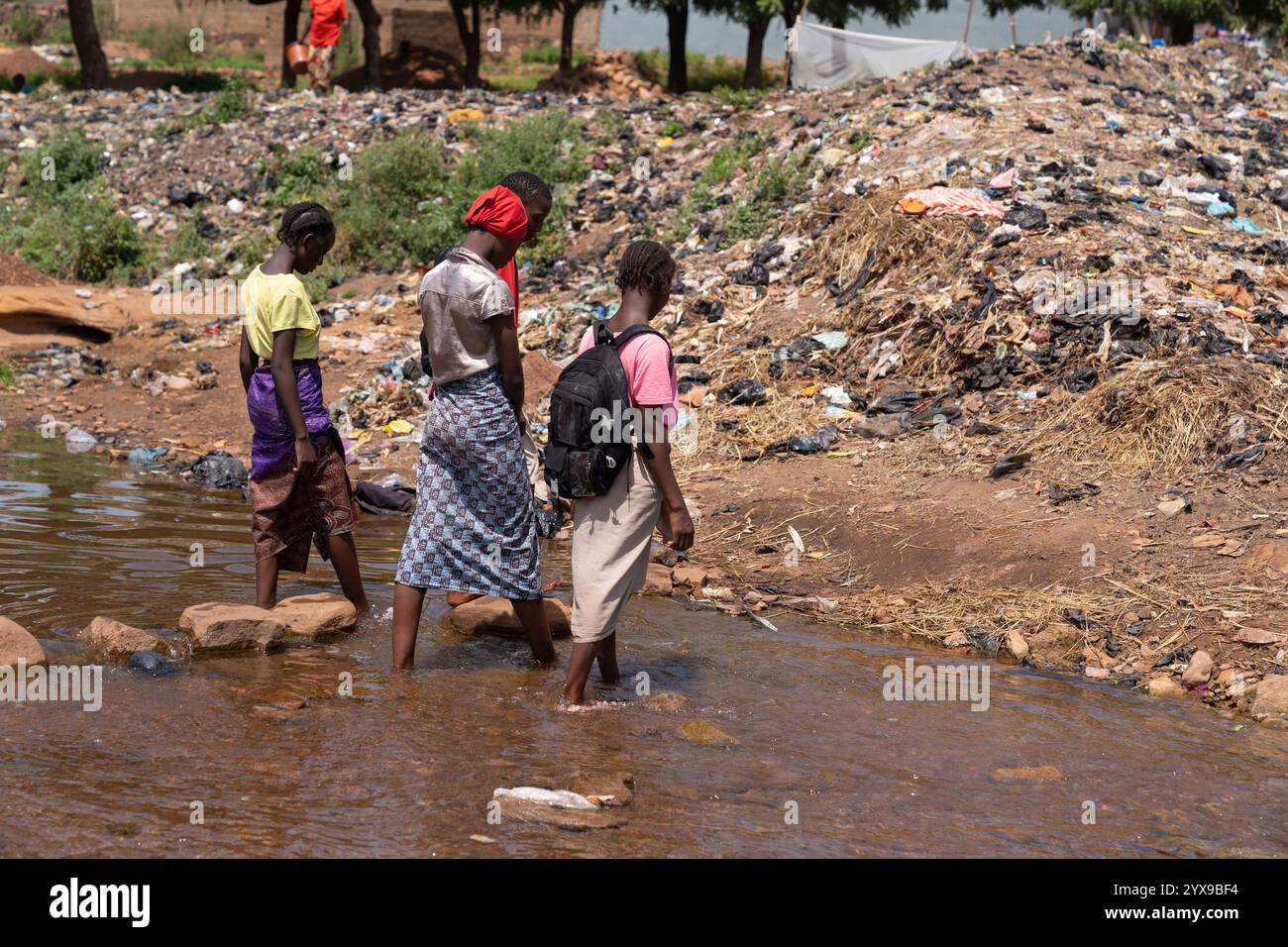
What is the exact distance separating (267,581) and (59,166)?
453 inches

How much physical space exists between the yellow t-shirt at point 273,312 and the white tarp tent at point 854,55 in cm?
1180

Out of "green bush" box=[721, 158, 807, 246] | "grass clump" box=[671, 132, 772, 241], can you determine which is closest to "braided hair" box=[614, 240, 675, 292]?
"green bush" box=[721, 158, 807, 246]

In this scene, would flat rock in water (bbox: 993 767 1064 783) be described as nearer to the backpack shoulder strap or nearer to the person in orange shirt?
the backpack shoulder strap

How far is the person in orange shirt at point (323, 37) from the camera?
53.3ft

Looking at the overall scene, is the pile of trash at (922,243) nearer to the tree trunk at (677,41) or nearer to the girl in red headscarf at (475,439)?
the girl in red headscarf at (475,439)

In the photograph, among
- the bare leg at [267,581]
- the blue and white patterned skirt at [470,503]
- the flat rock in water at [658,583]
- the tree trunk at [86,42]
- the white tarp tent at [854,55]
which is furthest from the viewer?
the tree trunk at [86,42]

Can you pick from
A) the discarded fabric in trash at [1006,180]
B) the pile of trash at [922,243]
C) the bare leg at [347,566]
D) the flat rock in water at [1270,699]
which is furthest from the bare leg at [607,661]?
the discarded fabric in trash at [1006,180]

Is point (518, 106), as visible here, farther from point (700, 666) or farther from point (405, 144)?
point (700, 666)

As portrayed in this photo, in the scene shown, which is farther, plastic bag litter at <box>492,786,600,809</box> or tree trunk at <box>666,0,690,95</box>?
tree trunk at <box>666,0,690,95</box>

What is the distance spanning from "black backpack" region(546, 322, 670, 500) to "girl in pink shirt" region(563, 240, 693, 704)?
4 centimetres

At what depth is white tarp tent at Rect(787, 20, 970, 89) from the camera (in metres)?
15.3

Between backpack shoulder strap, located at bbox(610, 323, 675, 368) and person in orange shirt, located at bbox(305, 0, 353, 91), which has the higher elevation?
Result: person in orange shirt, located at bbox(305, 0, 353, 91)

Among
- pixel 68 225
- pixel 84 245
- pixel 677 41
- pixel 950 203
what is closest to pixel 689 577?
pixel 950 203

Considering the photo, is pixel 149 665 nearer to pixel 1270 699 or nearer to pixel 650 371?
pixel 650 371
